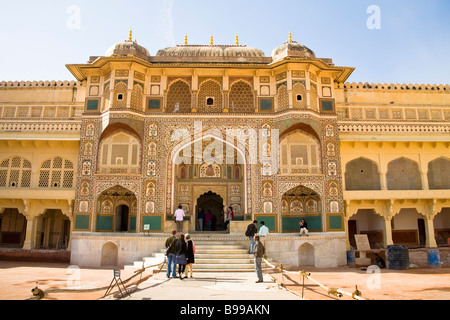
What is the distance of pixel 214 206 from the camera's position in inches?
744

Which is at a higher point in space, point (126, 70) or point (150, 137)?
point (126, 70)

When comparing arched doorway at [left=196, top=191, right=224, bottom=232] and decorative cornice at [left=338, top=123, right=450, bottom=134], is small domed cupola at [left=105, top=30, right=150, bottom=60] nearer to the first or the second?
arched doorway at [left=196, top=191, right=224, bottom=232]

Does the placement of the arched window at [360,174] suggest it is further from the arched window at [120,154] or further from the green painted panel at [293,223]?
the arched window at [120,154]

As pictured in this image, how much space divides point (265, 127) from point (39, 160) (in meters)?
10.8

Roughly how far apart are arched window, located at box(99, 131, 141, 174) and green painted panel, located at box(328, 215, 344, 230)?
853 cm

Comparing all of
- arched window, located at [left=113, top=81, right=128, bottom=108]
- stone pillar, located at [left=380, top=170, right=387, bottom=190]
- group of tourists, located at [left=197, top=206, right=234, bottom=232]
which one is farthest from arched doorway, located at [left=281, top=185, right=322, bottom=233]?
arched window, located at [left=113, top=81, right=128, bottom=108]

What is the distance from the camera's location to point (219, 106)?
16.6m

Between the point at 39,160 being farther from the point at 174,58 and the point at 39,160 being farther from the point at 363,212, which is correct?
the point at 363,212

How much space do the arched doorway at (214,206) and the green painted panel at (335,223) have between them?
5777 mm

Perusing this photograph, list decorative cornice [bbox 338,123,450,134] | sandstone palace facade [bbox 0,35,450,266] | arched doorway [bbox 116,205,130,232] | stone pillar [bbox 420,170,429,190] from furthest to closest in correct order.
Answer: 1. arched doorway [bbox 116,205,130,232]
2. stone pillar [bbox 420,170,429,190]
3. decorative cornice [bbox 338,123,450,134]
4. sandstone palace facade [bbox 0,35,450,266]

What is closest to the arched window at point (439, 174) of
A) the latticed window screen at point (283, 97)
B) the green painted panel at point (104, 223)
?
the latticed window screen at point (283, 97)

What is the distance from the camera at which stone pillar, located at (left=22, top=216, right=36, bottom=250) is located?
51.6 ft
